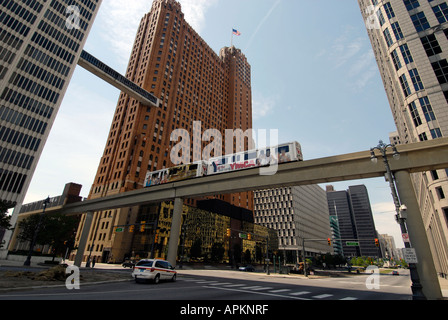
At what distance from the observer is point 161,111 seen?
7631cm

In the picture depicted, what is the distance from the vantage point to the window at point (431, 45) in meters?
36.7

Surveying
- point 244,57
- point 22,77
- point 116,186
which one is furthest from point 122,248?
point 244,57

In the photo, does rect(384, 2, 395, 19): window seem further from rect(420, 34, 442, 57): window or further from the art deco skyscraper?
the art deco skyscraper

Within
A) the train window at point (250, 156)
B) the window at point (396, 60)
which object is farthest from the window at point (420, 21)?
the train window at point (250, 156)

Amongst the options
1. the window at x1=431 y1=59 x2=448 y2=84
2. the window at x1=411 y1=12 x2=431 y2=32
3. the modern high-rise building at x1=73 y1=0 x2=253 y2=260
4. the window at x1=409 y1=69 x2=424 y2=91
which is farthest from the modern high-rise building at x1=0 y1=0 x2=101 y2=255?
the window at x1=431 y1=59 x2=448 y2=84

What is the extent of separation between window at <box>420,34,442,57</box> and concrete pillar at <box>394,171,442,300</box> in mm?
30647

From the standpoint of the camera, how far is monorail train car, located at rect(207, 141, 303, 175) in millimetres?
29312

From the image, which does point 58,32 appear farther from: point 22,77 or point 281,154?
point 281,154

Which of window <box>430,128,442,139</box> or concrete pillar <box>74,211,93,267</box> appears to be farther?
concrete pillar <box>74,211,93,267</box>

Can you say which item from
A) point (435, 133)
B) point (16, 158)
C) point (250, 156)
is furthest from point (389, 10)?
point (16, 158)

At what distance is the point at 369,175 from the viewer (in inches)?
852

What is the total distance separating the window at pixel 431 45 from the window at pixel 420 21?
2.02 m
